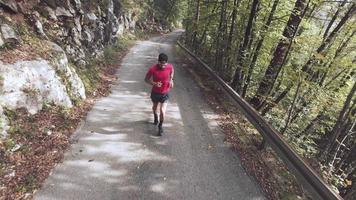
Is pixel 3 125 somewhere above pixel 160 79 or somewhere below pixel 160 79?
below

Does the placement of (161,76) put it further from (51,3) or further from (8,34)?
(51,3)

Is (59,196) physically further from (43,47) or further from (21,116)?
Result: (43,47)


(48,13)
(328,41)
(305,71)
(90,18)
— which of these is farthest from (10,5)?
(328,41)

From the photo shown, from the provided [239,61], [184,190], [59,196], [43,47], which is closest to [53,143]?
[59,196]

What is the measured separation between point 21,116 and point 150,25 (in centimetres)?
4176

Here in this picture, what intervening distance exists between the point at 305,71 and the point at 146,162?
5.65 metres

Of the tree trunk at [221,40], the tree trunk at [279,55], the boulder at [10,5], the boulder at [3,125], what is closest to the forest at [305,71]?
the tree trunk at [279,55]

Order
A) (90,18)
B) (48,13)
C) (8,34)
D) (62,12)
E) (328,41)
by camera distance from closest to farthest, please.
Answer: (8,34) < (328,41) < (48,13) < (62,12) < (90,18)

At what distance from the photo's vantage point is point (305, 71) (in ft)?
27.9

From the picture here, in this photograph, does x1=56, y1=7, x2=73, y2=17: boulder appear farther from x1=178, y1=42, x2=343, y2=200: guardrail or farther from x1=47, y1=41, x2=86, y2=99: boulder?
x1=178, y1=42, x2=343, y2=200: guardrail

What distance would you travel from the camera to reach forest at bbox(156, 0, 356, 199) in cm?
789

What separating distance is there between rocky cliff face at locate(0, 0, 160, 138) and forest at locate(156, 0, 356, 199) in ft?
19.7

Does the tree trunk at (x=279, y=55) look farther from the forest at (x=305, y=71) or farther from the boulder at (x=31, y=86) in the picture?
the boulder at (x=31, y=86)

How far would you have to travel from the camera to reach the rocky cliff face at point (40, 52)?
20.2 ft
